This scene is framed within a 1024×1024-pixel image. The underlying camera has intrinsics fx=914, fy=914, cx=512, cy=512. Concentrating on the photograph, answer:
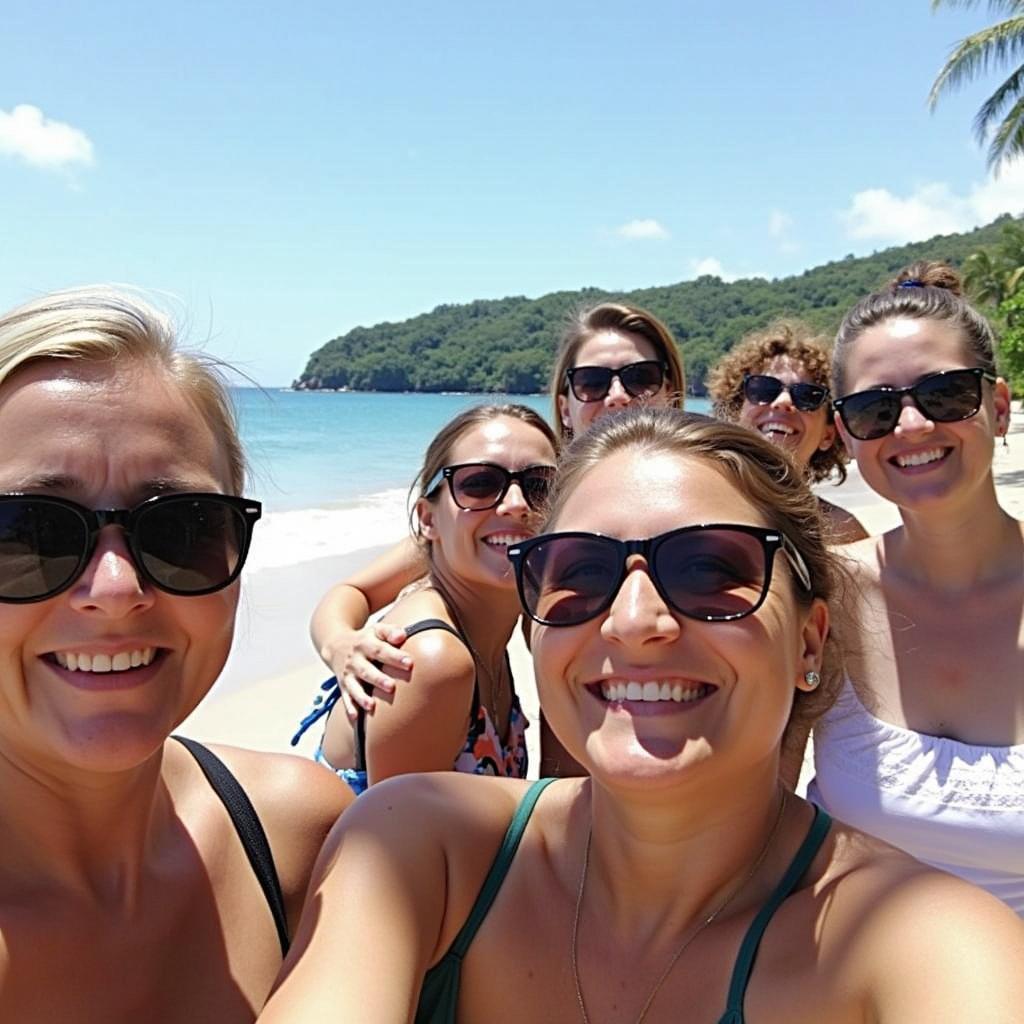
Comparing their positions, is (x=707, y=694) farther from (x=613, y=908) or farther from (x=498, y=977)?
(x=498, y=977)

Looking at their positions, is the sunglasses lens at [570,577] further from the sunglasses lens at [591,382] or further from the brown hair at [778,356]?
the brown hair at [778,356]

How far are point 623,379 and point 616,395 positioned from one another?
0.28ft

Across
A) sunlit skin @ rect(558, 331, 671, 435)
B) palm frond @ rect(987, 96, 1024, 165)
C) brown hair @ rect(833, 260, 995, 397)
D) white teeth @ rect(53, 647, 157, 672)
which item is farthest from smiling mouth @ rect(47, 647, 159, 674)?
palm frond @ rect(987, 96, 1024, 165)

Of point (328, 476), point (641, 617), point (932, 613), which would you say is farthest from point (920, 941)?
point (328, 476)

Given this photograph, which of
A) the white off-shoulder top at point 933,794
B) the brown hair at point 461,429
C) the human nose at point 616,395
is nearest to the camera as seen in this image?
the white off-shoulder top at point 933,794

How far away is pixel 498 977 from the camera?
5.27ft

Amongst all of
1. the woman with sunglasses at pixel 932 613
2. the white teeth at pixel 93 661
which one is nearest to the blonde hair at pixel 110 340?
the white teeth at pixel 93 661

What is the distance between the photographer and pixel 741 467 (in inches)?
71.1

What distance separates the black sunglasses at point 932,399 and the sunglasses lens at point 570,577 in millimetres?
1469

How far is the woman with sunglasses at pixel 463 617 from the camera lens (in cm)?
→ 255

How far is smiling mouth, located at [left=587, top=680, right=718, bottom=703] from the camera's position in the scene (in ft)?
5.24

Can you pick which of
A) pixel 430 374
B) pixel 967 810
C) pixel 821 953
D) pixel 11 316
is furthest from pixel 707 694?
pixel 430 374

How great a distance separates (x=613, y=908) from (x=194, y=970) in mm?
762

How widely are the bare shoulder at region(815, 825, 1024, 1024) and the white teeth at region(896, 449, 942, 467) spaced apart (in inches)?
59.8
